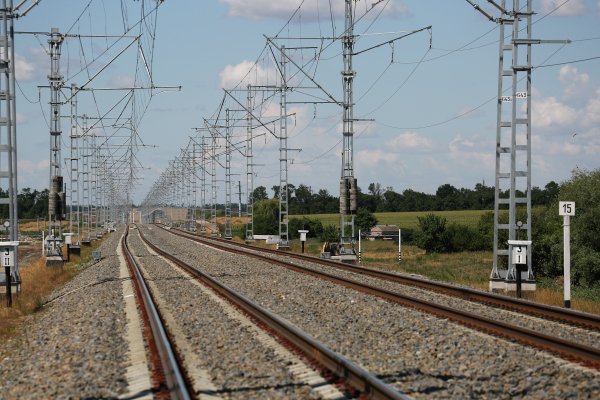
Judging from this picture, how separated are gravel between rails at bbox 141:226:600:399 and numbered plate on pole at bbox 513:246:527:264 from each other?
4.22m

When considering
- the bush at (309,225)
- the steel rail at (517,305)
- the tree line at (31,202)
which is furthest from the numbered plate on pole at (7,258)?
the tree line at (31,202)

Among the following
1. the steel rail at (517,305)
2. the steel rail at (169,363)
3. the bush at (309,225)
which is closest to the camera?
the steel rail at (169,363)

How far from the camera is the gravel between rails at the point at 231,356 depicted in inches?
261

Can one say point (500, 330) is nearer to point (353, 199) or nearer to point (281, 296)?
point (281, 296)

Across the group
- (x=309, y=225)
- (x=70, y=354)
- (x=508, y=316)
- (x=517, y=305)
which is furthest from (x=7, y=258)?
(x=309, y=225)

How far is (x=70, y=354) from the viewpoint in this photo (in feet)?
28.8

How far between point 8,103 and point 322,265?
1351 centimetres

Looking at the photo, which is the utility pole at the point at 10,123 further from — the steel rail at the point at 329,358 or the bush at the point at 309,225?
the bush at the point at 309,225

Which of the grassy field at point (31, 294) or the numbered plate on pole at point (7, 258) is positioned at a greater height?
the numbered plate on pole at point (7, 258)

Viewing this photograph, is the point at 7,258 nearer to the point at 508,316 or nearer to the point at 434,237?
the point at 508,316

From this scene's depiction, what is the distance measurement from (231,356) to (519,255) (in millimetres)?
9776

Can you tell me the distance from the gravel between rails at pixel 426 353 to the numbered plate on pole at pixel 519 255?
166 inches

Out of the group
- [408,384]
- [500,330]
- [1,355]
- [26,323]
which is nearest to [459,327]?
[500,330]

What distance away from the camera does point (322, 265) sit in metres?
24.2
